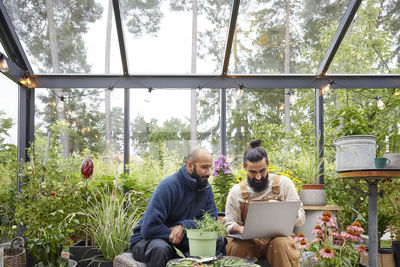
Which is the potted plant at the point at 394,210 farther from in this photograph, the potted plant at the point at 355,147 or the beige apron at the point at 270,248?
the beige apron at the point at 270,248

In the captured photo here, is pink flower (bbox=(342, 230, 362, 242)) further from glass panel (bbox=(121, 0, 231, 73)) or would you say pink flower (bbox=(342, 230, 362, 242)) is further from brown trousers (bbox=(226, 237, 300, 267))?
glass panel (bbox=(121, 0, 231, 73))

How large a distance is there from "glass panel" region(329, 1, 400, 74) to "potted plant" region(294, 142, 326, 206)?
1323 millimetres

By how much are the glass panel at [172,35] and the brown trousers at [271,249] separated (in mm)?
2887

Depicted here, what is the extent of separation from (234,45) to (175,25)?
844mm

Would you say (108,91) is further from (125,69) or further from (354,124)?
(354,124)

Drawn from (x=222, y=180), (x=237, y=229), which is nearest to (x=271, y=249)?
(x=237, y=229)

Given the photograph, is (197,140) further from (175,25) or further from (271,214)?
(271,214)

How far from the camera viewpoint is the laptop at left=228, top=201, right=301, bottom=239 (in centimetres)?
268

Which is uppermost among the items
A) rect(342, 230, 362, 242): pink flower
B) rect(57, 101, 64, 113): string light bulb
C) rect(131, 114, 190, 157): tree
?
rect(57, 101, 64, 113): string light bulb

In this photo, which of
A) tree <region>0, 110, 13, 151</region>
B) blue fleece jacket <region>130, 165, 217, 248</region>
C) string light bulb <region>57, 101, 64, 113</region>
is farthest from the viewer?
string light bulb <region>57, 101, 64, 113</region>

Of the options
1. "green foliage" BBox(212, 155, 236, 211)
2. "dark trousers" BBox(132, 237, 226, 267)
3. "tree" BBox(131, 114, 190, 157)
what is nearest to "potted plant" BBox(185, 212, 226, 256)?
"dark trousers" BBox(132, 237, 226, 267)

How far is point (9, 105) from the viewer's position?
4.86m

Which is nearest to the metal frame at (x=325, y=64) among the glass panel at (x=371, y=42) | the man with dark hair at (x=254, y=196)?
the glass panel at (x=371, y=42)

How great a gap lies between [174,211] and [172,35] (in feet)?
9.72
